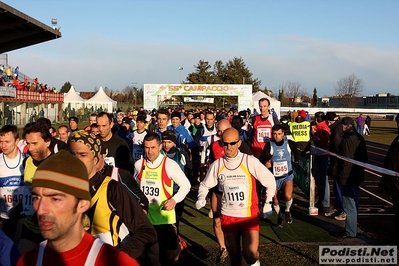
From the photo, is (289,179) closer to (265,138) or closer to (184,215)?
(265,138)

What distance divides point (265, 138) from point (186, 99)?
33869mm

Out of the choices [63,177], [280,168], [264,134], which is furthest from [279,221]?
[63,177]

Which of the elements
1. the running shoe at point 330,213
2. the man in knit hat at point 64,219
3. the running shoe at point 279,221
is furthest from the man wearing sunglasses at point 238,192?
the running shoe at point 330,213

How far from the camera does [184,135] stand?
1245 centimetres

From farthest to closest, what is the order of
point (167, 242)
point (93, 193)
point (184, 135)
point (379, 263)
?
point (184, 135)
point (379, 263)
point (167, 242)
point (93, 193)

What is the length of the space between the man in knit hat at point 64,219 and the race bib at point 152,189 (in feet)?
13.5

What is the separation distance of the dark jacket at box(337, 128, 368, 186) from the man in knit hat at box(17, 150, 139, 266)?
7203mm

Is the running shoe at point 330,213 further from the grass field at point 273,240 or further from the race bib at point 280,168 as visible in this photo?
the race bib at point 280,168

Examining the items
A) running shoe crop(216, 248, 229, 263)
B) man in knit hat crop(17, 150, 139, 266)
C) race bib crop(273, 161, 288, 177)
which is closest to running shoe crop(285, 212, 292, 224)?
race bib crop(273, 161, 288, 177)

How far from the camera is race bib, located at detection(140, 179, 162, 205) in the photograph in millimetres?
6461

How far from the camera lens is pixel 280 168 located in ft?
33.1

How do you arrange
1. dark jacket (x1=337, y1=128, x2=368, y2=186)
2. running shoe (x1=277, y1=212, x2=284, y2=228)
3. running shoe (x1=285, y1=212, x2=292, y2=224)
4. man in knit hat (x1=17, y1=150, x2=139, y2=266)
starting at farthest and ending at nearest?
1. running shoe (x1=285, y1=212, x2=292, y2=224)
2. running shoe (x1=277, y1=212, x2=284, y2=228)
3. dark jacket (x1=337, y1=128, x2=368, y2=186)
4. man in knit hat (x1=17, y1=150, x2=139, y2=266)

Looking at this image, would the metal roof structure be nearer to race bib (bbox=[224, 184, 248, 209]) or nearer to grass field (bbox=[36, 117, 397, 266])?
grass field (bbox=[36, 117, 397, 266])

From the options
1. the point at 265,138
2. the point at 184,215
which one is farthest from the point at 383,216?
the point at 184,215
